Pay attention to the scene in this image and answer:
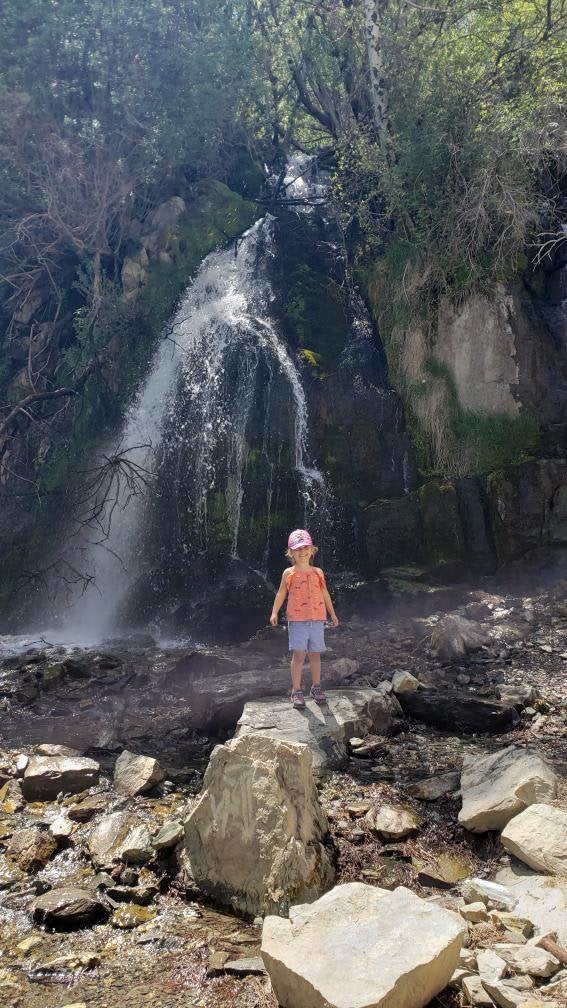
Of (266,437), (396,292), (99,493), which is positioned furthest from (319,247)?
(99,493)

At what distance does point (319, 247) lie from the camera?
48.9ft

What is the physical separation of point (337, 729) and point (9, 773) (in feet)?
8.41

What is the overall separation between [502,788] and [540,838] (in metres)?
0.59

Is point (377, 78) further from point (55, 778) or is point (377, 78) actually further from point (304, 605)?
point (55, 778)

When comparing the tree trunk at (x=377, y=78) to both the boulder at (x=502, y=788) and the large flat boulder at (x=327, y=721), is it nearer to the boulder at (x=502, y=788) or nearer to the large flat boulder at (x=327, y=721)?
the large flat boulder at (x=327, y=721)

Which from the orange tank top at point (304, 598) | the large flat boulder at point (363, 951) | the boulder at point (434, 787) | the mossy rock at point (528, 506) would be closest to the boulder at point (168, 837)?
the large flat boulder at point (363, 951)

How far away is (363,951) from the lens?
2523mm

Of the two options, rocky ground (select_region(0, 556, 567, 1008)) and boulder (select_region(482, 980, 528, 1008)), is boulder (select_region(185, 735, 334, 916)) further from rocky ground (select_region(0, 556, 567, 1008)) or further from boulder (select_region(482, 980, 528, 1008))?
boulder (select_region(482, 980, 528, 1008))

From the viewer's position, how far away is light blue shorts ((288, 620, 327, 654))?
6.05 m

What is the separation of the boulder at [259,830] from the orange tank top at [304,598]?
2257 mm

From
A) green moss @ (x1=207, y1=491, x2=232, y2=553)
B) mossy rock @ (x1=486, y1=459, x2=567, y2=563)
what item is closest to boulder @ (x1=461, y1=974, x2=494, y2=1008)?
mossy rock @ (x1=486, y1=459, x2=567, y2=563)

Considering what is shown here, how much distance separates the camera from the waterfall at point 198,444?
36.3 feet

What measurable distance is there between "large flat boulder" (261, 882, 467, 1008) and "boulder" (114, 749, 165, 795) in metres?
2.15

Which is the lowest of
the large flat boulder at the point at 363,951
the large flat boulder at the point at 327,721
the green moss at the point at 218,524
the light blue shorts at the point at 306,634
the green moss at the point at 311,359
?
the large flat boulder at the point at 363,951
